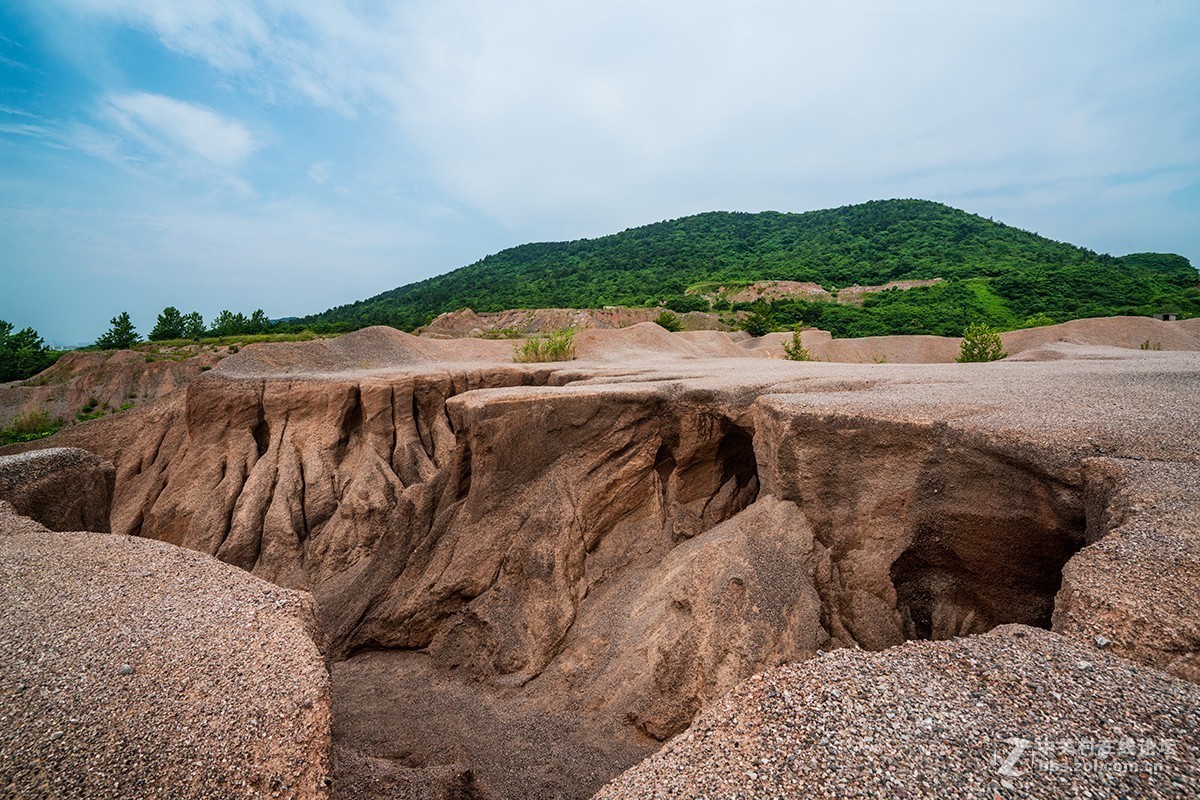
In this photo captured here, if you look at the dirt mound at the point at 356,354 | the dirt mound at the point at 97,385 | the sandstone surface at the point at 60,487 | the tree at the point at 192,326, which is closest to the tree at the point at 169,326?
the tree at the point at 192,326

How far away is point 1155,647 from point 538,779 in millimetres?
6094

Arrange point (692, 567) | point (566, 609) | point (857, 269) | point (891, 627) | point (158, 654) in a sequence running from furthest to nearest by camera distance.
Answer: point (857, 269)
point (566, 609)
point (692, 567)
point (891, 627)
point (158, 654)

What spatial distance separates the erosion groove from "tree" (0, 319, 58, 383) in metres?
24.7

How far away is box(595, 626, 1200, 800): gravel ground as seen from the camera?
2.34m

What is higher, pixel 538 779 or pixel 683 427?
pixel 683 427

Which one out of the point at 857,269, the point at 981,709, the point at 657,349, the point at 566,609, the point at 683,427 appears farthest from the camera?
the point at 857,269

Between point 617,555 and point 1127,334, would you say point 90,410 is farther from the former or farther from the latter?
point 1127,334

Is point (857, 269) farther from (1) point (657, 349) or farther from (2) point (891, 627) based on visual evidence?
(2) point (891, 627)

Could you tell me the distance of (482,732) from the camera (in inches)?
295

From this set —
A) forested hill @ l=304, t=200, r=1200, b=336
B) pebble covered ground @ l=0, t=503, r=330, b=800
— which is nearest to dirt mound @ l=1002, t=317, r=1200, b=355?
forested hill @ l=304, t=200, r=1200, b=336

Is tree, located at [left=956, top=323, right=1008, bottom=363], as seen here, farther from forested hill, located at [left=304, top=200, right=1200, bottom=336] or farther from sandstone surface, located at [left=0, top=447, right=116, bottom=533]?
sandstone surface, located at [left=0, top=447, right=116, bottom=533]

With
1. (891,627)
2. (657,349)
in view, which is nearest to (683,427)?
(891,627)

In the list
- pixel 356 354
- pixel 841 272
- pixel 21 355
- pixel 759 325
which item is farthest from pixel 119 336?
pixel 841 272

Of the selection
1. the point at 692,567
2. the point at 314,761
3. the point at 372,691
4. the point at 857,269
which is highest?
the point at 857,269
